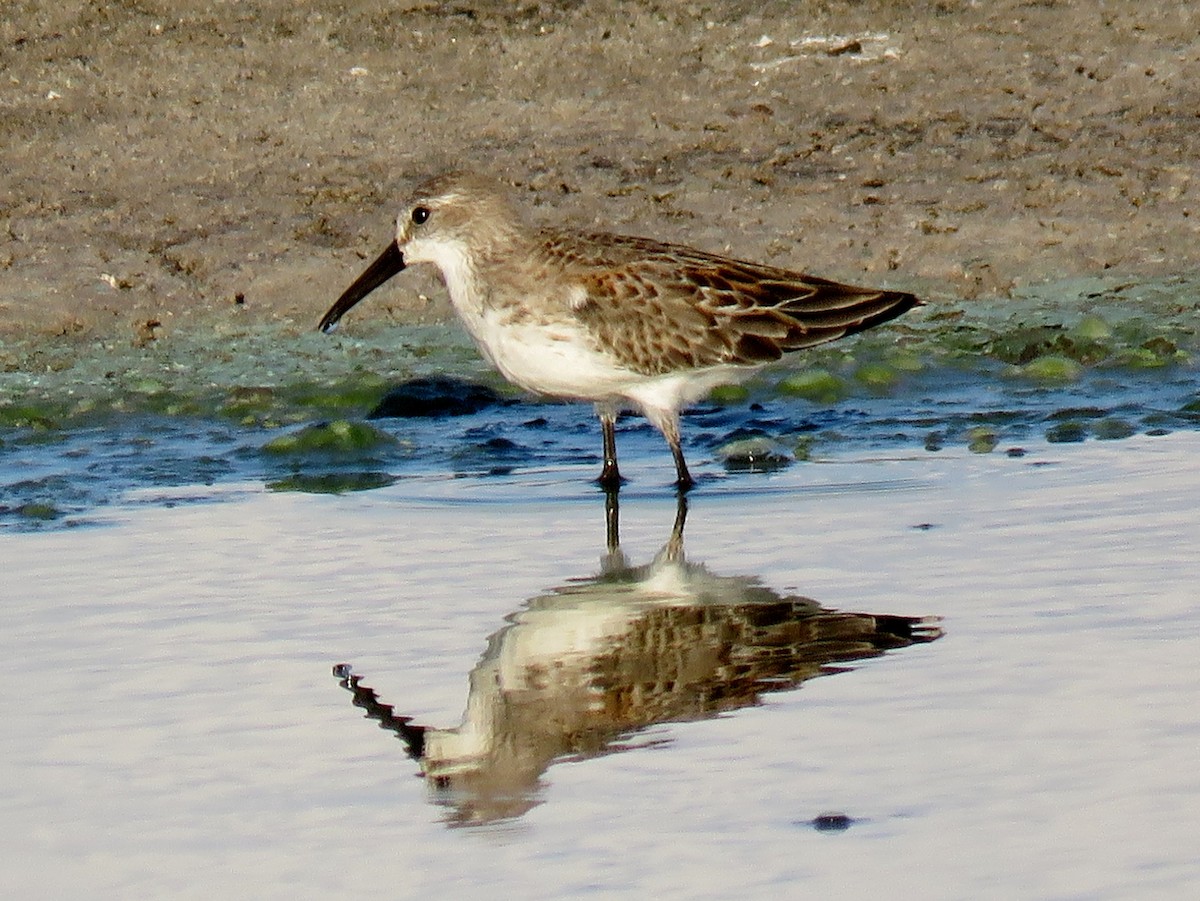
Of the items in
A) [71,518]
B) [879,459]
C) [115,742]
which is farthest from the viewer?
[879,459]

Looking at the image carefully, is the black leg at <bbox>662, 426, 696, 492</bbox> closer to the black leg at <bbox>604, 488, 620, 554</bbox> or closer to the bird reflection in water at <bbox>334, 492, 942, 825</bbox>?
the black leg at <bbox>604, 488, 620, 554</bbox>

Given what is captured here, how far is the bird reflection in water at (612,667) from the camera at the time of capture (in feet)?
A: 19.8

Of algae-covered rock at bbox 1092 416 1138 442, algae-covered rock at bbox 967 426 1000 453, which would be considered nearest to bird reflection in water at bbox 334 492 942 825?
algae-covered rock at bbox 967 426 1000 453

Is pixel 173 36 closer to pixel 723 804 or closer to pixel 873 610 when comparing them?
pixel 873 610

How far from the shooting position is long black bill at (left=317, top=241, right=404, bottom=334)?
34.6 feet

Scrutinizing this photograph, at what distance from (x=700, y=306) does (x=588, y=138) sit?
3.91 meters

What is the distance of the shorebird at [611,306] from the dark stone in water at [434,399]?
870mm

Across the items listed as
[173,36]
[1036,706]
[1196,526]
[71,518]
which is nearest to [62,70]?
[173,36]

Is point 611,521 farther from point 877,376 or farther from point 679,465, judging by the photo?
point 877,376

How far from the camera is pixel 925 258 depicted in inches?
502

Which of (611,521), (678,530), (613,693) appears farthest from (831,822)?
(611,521)

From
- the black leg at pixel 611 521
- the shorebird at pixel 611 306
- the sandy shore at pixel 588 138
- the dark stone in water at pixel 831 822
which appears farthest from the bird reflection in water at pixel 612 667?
the sandy shore at pixel 588 138

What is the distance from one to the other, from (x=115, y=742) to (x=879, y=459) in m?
4.51

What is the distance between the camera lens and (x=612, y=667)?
684cm
